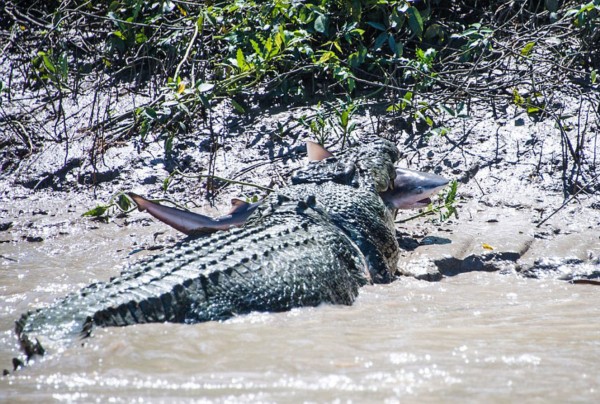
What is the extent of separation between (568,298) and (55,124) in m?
4.39

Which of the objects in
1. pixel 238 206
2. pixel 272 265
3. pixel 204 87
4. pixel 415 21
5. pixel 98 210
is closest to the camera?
pixel 272 265

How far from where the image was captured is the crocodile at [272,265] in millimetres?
3268

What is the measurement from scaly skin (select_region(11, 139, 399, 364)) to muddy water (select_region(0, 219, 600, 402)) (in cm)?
10

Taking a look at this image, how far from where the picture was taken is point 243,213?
497 centimetres

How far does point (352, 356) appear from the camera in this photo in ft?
9.21

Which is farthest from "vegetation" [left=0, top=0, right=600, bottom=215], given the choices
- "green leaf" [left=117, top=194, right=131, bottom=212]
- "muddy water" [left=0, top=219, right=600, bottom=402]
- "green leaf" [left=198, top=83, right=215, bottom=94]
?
"muddy water" [left=0, top=219, right=600, bottom=402]

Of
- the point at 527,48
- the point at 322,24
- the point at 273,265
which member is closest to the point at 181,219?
the point at 273,265

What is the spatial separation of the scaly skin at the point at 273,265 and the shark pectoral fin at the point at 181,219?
0.44 meters

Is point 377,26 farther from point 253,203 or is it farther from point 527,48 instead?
point 253,203

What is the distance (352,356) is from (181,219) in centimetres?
246

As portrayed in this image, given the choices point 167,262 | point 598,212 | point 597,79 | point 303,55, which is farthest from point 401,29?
point 167,262

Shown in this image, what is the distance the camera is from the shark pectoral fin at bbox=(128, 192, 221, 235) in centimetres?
500

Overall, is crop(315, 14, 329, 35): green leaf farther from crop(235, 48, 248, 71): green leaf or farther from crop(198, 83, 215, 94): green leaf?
crop(198, 83, 215, 94): green leaf

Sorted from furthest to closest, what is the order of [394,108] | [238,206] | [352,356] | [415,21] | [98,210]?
[415,21], [394,108], [98,210], [238,206], [352,356]
